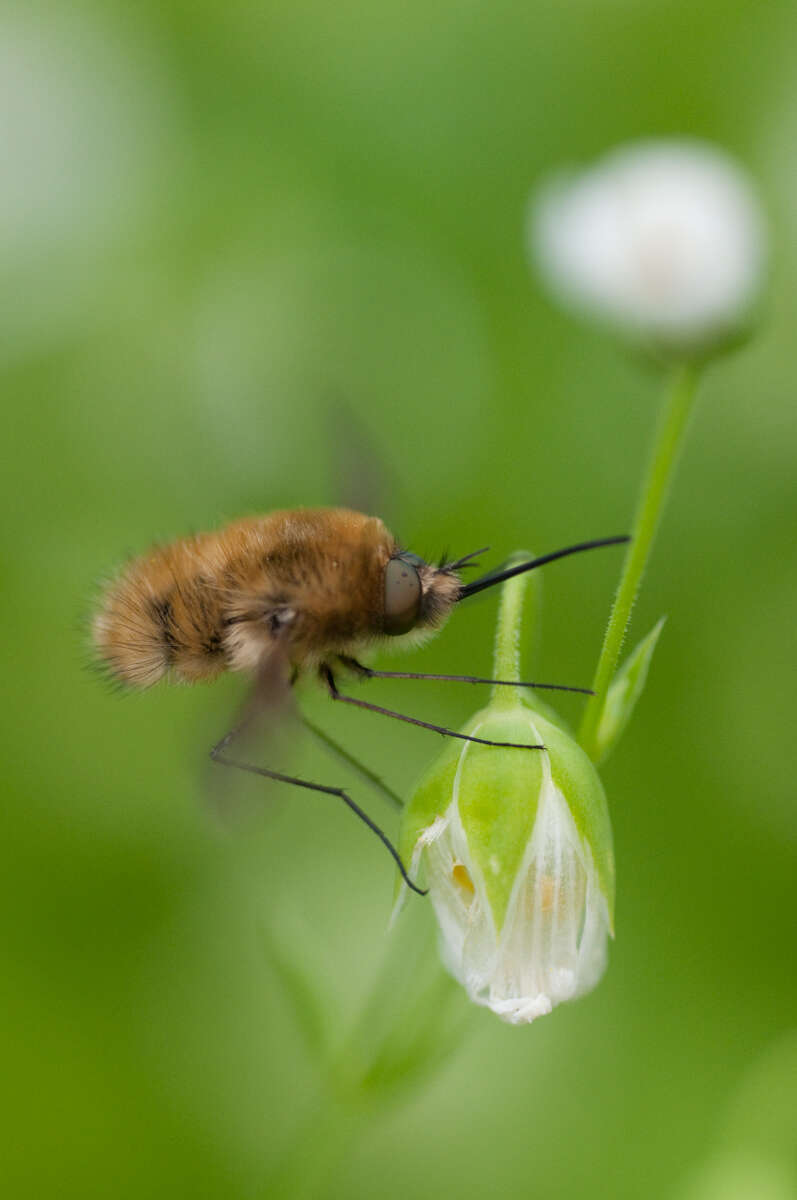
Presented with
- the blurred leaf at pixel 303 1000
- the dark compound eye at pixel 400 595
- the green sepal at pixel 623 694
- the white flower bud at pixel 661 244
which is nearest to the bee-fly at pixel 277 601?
the dark compound eye at pixel 400 595

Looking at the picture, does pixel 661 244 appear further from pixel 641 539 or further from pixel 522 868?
pixel 522 868

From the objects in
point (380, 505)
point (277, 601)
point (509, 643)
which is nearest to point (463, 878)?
point (509, 643)

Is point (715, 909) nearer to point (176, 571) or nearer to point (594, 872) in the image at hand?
point (594, 872)

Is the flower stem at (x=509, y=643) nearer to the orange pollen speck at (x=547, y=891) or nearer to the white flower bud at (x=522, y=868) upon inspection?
the white flower bud at (x=522, y=868)

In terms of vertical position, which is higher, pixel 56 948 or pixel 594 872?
pixel 594 872

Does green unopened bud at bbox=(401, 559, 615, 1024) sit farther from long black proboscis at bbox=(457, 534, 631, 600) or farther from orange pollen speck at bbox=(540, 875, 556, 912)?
Answer: long black proboscis at bbox=(457, 534, 631, 600)

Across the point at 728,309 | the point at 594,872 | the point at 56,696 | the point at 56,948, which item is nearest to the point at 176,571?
the point at 594,872

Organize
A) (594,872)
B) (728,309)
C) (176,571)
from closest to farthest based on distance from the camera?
1. (594,872)
2. (176,571)
3. (728,309)
